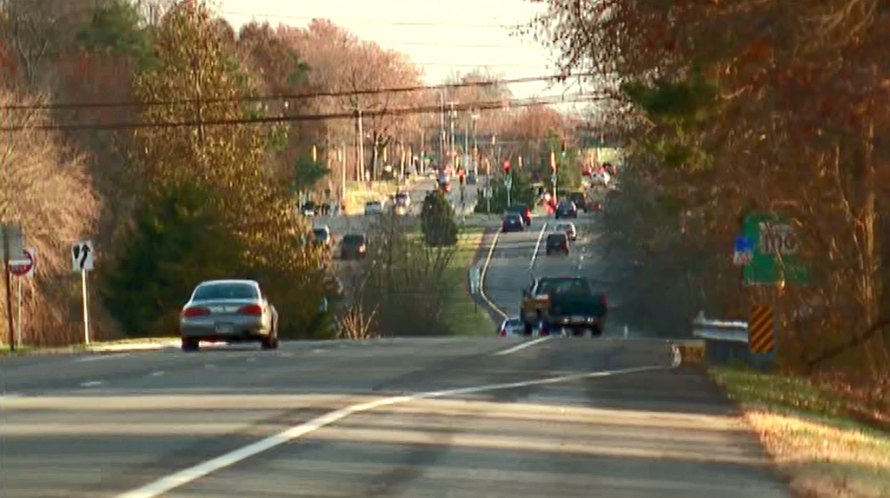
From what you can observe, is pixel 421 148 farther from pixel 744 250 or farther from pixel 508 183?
pixel 744 250

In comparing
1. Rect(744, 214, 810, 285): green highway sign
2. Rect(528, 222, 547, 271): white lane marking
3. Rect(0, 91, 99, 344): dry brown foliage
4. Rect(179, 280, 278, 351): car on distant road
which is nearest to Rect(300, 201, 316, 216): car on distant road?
Rect(528, 222, 547, 271): white lane marking

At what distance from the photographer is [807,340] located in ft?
145

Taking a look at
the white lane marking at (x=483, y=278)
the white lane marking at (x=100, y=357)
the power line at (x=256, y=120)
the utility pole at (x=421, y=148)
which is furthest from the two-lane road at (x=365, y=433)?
the utility pole at (x=421, y=148)

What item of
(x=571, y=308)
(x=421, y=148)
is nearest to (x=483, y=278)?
(x=571, y=308)

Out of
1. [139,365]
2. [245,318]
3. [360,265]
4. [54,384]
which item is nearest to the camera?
[54,384]

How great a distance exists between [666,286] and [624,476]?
207ft

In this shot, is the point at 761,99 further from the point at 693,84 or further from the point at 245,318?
the point at 245,318

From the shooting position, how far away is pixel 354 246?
96938 millimetres

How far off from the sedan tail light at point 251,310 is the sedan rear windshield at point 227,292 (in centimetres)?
25

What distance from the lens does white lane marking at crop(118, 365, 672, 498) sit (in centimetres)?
1366

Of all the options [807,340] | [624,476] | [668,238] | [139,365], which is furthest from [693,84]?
[668,238]

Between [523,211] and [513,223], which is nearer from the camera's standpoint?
[513,223]

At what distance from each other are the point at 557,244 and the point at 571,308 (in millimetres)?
48045

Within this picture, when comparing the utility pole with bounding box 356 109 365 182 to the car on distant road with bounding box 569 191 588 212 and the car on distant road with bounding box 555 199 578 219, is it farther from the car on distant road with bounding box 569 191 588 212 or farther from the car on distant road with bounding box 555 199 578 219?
the car on distant road with bounding box 569 191 588 212
